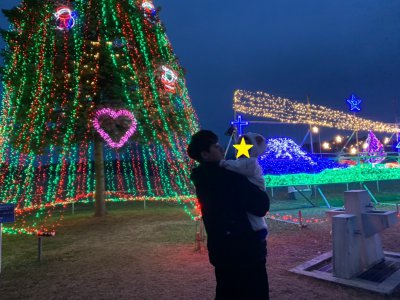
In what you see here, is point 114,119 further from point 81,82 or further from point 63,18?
point 63,18

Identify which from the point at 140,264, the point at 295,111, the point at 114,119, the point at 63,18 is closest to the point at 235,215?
→ the point at 140,264

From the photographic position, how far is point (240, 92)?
46.6ft

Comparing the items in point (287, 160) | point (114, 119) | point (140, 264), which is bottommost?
point (140, 264)

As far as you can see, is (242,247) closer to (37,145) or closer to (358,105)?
(37,145)

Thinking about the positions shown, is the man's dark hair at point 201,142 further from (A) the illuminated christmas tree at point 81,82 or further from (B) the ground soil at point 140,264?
(A) the illuminated christmas tree at point 81,82

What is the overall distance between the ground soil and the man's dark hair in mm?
2566

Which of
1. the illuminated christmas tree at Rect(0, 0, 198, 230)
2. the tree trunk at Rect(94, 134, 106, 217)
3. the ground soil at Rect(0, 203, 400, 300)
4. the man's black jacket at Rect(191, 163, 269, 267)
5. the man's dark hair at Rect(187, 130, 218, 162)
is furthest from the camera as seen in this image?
the tree trunk at Rect(94, 134, 106, 217)

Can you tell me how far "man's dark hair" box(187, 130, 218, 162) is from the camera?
7.57 ft

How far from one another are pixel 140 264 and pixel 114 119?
22.2ft

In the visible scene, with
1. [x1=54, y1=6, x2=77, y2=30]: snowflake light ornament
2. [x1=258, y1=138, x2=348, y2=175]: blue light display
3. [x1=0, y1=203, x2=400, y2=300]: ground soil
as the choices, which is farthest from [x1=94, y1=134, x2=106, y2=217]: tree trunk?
[x1=258, y1=138, x2=348, y2=175]: blue light display

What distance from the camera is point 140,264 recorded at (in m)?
5.69

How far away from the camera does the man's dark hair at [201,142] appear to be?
7.57 feet

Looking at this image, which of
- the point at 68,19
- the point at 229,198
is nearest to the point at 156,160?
the point at 68,19

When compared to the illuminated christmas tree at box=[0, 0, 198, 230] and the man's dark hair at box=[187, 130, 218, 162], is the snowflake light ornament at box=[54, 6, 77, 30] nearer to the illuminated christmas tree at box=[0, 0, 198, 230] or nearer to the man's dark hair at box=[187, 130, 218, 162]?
the illuminated christmas tree at box=[0, 0, 198, 230]
